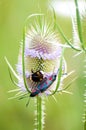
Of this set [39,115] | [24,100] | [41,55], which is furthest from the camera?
[24,100]

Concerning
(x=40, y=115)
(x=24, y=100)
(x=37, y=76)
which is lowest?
(x=24, y=100)

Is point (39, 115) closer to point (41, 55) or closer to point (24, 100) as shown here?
point (41, 55)

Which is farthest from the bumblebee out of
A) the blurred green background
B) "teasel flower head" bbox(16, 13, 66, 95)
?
the blurred green background

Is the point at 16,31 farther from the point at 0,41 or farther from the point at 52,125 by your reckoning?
the point at 52,125

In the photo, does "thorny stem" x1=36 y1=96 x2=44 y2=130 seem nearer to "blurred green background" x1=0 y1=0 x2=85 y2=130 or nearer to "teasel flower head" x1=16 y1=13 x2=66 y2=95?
"teasel flower head" x1=16 y1=13 x2=66 y2=95

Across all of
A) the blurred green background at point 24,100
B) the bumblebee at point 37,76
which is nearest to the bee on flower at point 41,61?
the bumblebee at point 37,76

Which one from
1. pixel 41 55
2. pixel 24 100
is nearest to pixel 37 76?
pixel 41 55

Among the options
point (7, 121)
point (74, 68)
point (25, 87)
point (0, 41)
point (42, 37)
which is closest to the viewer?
point (25, 87)

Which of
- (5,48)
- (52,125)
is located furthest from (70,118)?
(5,48)
